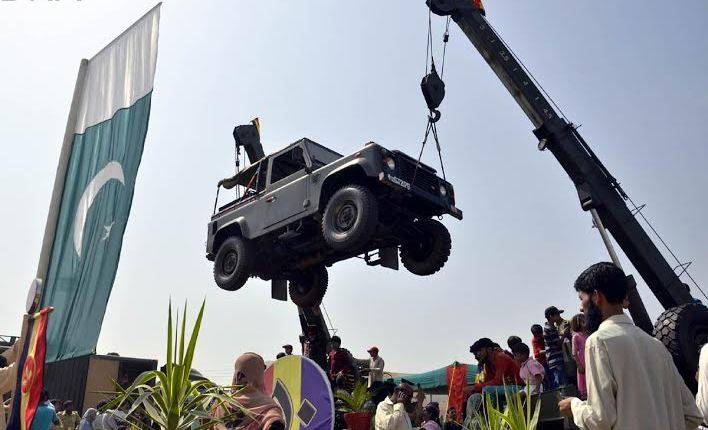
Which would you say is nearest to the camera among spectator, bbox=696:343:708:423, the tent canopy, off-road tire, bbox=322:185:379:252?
spectator, bbox=696:343:708:423

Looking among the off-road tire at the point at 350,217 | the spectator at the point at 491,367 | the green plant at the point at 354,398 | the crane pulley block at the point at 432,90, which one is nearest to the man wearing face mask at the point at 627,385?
Answer: the spectator at the point at 491,367

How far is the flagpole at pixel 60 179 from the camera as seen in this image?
523 centimetres

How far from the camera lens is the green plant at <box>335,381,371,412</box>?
26.0ft

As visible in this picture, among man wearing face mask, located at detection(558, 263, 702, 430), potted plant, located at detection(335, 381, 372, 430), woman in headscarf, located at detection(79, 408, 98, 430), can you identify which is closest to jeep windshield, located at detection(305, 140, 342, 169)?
potted plant, located at detection(335, 381, 372, 430)

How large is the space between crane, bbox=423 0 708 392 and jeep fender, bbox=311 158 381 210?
1.36 m

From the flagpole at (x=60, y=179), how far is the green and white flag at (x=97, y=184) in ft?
0.06

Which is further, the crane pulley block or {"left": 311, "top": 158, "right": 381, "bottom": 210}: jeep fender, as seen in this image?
the crane pulley block

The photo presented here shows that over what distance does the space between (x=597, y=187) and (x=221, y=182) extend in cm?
647

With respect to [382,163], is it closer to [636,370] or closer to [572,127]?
[572,127]

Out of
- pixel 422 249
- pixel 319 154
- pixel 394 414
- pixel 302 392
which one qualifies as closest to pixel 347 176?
pixel 319 154

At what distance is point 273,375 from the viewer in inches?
201

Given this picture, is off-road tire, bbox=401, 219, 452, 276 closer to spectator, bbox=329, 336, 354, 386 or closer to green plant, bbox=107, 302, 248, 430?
spectator, bbox=329, 336, 354, 386

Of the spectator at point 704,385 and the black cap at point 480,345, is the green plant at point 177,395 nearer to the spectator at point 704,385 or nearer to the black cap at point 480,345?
the spectator at point 704,385

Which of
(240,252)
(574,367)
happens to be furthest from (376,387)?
(240,252)
